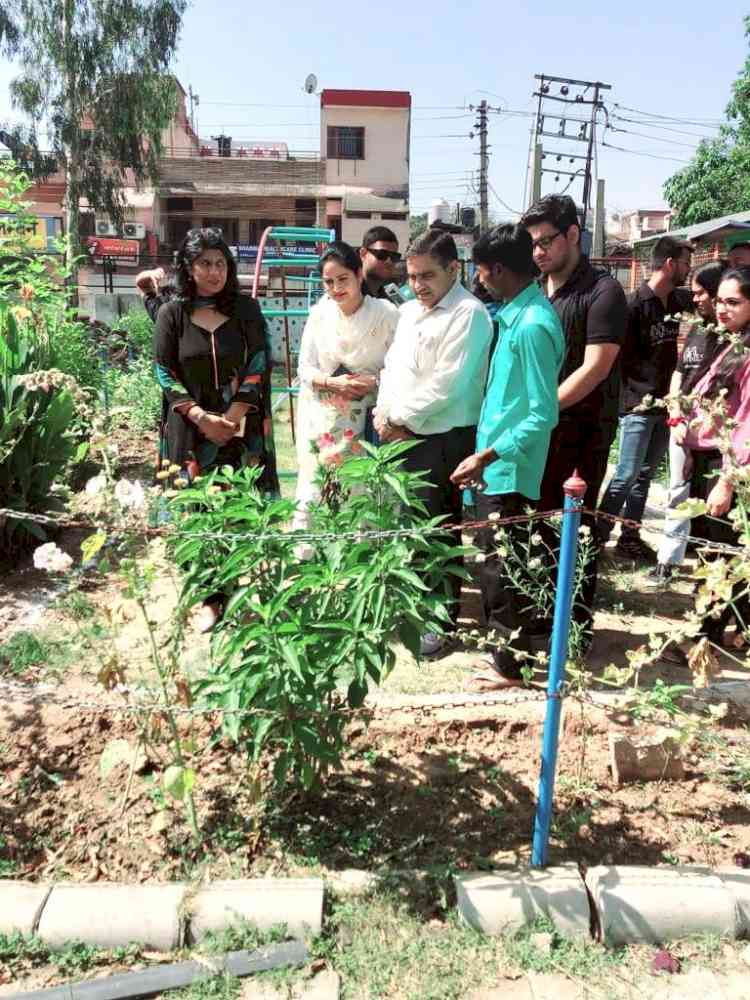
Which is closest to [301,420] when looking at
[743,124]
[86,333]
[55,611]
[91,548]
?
[55,611]

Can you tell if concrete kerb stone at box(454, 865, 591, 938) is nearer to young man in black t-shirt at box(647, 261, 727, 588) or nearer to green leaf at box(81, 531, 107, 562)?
green leaf at box(81, 531, 107, 562)

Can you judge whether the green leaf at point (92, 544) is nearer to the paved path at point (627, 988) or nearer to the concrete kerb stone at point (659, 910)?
the paved path at point (627, 988)

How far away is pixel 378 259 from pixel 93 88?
870 inches

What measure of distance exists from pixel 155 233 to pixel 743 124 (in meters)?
20.9

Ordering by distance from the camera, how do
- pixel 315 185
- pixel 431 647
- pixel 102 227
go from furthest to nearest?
pixel 315 185 → pixel 102 227 → pixel 431 647

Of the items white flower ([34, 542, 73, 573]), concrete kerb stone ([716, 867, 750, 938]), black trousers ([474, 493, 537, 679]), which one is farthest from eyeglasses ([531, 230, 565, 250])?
concrete kerb stone ([716, 867, 750, 938])

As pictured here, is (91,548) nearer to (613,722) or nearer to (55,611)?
(613,722)

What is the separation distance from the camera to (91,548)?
206 centimetres

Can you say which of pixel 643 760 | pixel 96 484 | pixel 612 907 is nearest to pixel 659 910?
pixel 612 907

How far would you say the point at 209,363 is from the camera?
367 centimetres

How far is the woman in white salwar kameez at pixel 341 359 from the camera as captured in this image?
3.82 meters

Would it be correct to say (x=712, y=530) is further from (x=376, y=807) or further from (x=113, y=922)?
(x=113, y=922)

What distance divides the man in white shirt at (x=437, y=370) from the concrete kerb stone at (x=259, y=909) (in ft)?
4.38

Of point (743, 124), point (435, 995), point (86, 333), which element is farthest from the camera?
point (743, 124)
